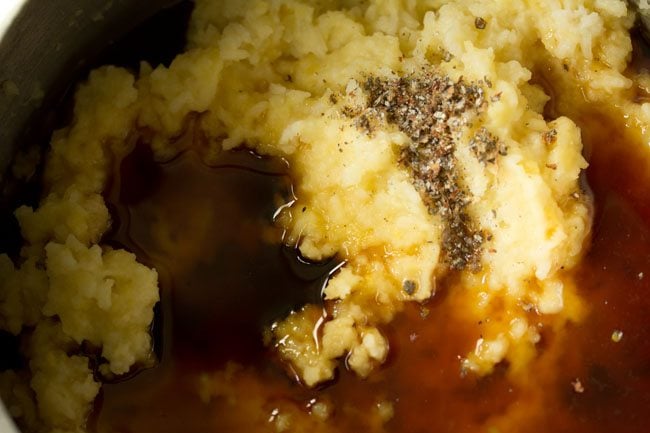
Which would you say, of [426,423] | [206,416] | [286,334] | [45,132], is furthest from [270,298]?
[45,132]

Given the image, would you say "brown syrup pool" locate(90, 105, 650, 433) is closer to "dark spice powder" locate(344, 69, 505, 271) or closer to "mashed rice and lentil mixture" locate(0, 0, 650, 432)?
"mashed rice and lentil mixture" locate(0, 0, 650, 432)

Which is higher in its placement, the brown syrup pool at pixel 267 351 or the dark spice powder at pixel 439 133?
the dark spice powder at pixel 439 133

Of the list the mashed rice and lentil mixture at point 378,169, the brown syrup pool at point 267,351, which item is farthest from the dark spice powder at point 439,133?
the brown syrup pool at point 267,351

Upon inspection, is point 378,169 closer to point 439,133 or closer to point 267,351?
point 439,133

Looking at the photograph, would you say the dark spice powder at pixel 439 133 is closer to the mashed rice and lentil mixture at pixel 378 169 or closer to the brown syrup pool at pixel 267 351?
the mashed rice and lentil mixture at pixel 378 169

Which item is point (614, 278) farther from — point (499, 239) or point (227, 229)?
point (227, 229)
